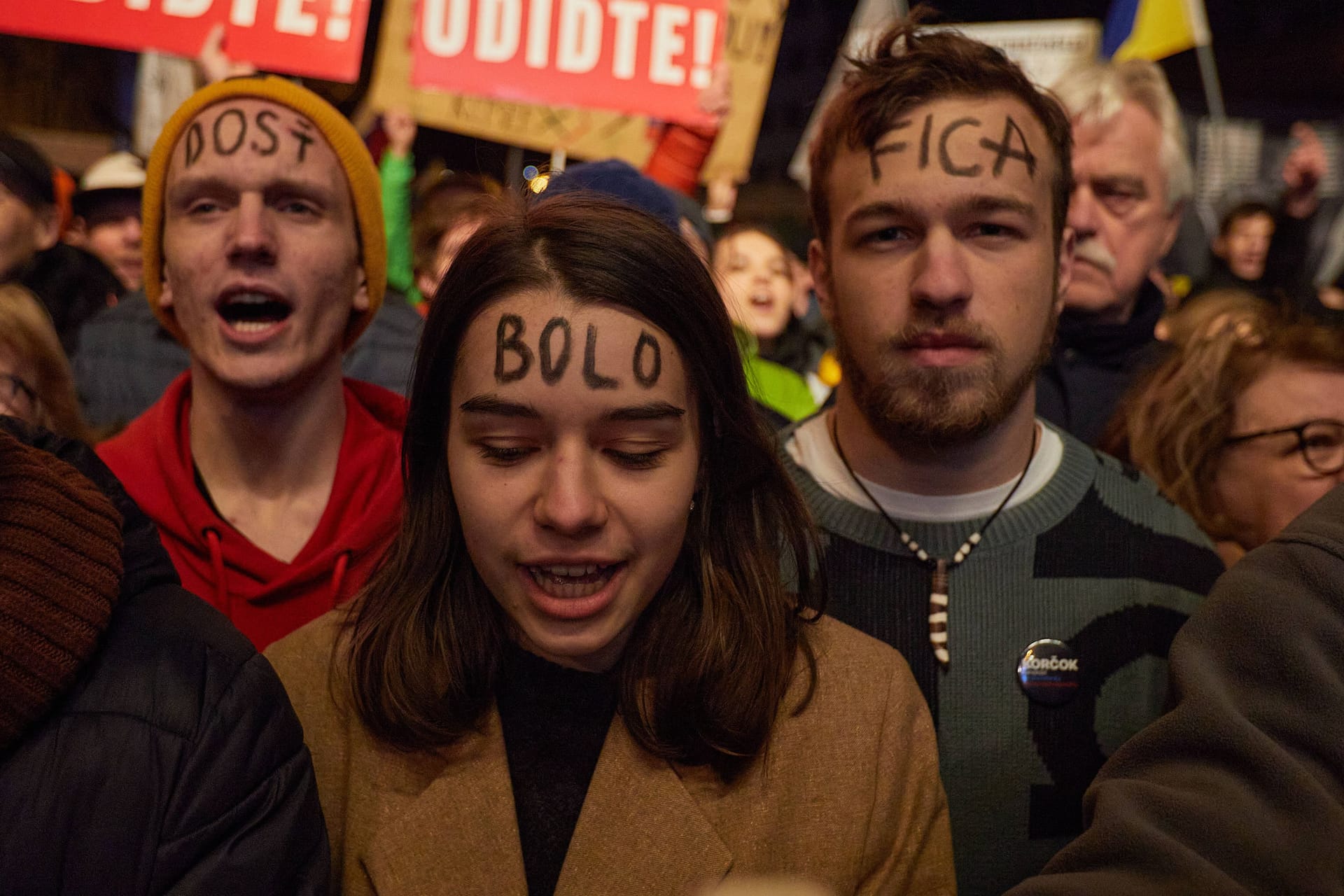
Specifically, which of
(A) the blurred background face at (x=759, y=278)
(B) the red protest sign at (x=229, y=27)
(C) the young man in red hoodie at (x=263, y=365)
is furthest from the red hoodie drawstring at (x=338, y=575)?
(A) the blurred background face at (x=759, y=278)

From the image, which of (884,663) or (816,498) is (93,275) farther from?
(884,663)

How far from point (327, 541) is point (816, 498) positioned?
0.96 meters

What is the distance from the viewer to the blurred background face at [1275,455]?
2.36 m

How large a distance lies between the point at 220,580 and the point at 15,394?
0.60 meters

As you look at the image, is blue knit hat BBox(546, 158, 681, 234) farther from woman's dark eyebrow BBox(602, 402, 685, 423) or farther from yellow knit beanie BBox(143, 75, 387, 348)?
woman's dark eyebrow BBox(602, 402, 685, 423)

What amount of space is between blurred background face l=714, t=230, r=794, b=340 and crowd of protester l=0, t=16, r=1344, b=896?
7.04 feet

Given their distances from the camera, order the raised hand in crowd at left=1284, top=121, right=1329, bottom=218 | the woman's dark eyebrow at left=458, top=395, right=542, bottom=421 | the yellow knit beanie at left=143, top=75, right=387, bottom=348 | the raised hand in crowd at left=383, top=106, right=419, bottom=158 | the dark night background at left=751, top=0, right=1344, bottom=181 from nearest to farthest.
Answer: the woman's dark eyebrow at left=458, top=395, right=542, bottom=421 < the yellow knit beanie at left=143, top=75, right=387, bottom=348 < the raised hand in crowd at left=383, top=106, right=419, bottom=158 < the raised hand in crowd at left=1284, top=121, right=1329, bottom=218 < the dark night background at left=751, top=0, right=1344, bottom=181

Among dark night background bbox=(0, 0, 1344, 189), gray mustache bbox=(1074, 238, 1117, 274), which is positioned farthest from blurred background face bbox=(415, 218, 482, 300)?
dark night background bbox=(0, 0, 1344, 189)

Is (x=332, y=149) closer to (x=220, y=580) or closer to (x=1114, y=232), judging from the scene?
(x=220, y=580)

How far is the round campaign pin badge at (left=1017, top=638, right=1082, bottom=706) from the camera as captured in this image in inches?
77.6

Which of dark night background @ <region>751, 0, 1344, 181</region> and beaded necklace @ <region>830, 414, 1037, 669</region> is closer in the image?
beaded necklace @ <region>830, 414, 1037, 669</region>

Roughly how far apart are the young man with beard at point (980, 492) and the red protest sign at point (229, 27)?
2172mm

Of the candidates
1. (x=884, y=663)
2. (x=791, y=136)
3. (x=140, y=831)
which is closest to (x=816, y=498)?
(x=884, y=663)

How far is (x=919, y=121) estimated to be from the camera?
2.11m
